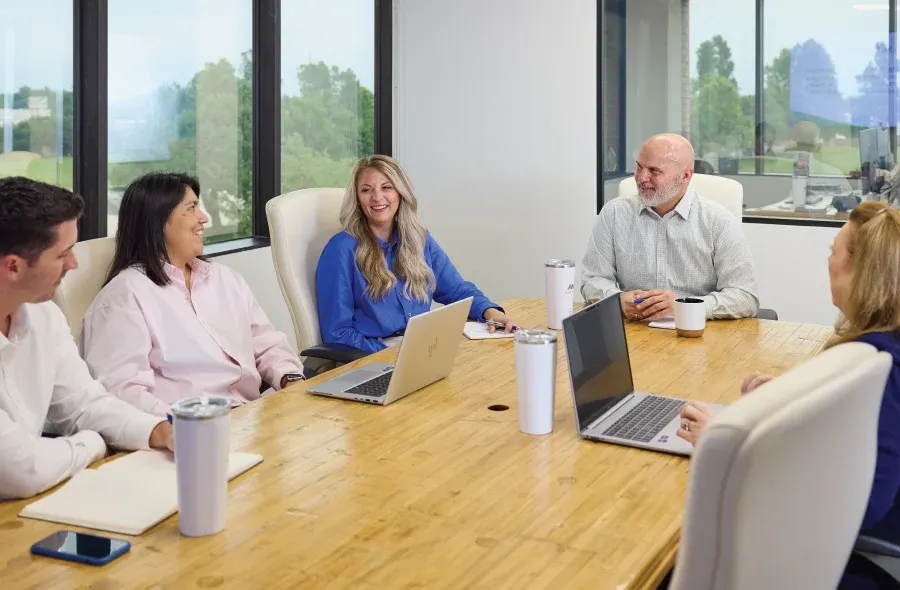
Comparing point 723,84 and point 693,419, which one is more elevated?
point 723,84

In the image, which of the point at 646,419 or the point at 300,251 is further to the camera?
the point at 300,251

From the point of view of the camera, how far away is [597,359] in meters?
2.24

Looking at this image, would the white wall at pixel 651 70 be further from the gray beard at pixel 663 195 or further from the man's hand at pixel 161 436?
the man's hand at pixel 161 436

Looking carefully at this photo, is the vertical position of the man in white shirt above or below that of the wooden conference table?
above

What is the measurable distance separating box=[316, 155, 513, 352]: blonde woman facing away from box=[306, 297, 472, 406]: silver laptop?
0.70 meters

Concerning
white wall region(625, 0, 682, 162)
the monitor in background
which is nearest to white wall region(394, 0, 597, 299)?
white wall region(625, 0, 682, 162)

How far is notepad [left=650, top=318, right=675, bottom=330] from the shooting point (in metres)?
3.24

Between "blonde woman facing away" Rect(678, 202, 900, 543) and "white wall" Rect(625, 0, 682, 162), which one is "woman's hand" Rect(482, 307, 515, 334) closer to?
"blonde woman facing away" Rect(678, 202, 900, 543)

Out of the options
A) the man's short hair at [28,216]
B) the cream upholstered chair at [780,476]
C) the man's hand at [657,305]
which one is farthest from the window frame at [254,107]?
the cream upholstered chair at [780,476]

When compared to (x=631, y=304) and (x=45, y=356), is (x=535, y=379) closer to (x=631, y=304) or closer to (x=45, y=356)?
(x=45, y=356)

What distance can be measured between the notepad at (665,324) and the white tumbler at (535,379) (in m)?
1.18

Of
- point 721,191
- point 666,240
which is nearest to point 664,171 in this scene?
point 666,240

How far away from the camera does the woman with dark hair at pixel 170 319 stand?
2711 mm

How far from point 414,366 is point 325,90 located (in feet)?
10.0
